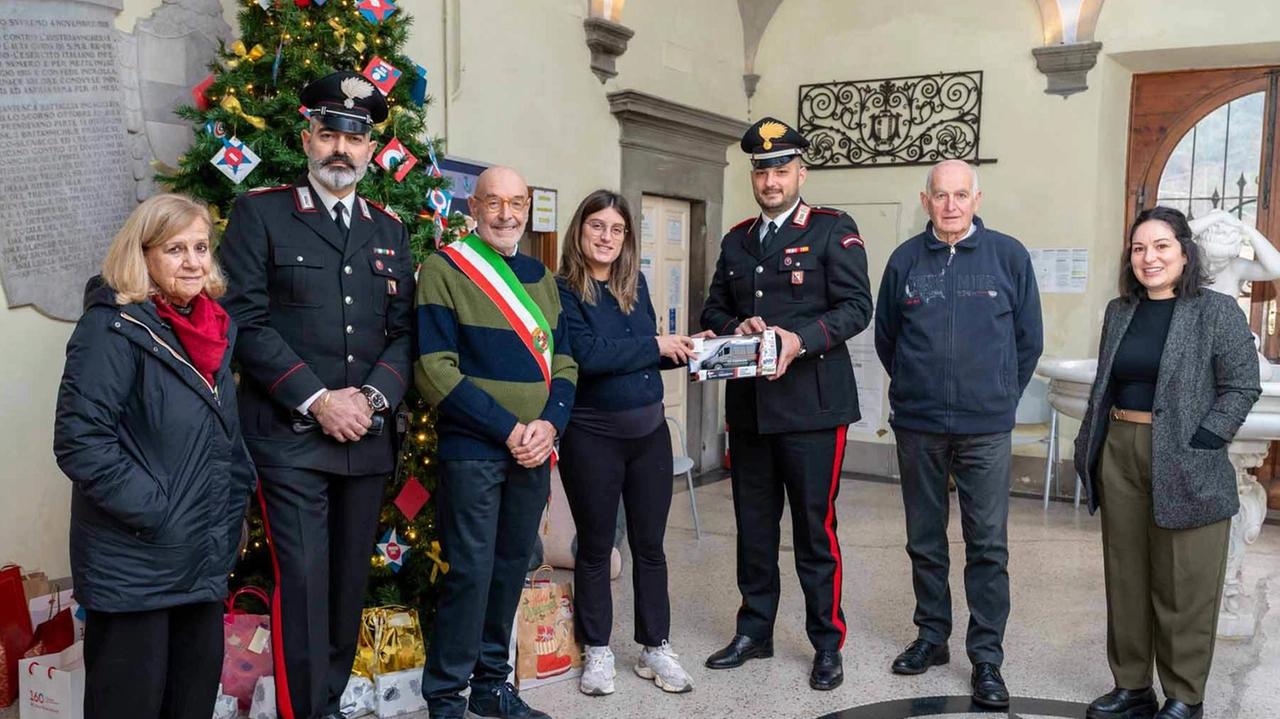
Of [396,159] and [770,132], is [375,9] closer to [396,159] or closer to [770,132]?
[396,159]

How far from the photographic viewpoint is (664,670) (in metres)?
3.16

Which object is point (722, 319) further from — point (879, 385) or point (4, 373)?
point (879, 385)

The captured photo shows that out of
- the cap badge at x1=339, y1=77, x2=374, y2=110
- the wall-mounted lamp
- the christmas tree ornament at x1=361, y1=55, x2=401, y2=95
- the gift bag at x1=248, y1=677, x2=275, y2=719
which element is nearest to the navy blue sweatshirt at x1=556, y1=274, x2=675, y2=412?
the cap badge at x1=339, y1=77, x2=374, y2=110

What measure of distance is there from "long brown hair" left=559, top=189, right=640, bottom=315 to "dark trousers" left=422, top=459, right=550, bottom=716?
0.52 m

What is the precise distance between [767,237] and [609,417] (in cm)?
76

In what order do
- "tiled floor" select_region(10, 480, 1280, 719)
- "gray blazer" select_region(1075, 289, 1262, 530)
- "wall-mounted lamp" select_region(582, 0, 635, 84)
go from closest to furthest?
"gray blazer" select_region(1075, 289, 1262, 530)
"tiled floor" select_region(10, 480, 1280, 719)
"wall-mounted lamp" select_region(582, 0, 635, 84)

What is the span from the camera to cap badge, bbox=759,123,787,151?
3.10 metres

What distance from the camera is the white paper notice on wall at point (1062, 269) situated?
608cm

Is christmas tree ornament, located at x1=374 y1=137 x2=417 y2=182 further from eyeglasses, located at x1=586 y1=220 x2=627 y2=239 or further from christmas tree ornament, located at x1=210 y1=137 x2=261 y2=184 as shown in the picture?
eyeglasses, located at x1=586 y1=220 x2=627 y2=239

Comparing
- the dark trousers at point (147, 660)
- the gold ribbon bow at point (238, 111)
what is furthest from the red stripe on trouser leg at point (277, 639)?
the gold ribbon bow at point (238, 111)

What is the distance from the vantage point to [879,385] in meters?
6.76

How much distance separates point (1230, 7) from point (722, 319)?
4.03m

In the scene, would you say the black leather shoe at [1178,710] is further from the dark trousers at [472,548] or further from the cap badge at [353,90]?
the cap badge at [353,90]

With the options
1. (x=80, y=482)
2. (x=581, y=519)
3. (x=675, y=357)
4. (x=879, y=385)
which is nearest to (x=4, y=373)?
(x=80, y=482)
